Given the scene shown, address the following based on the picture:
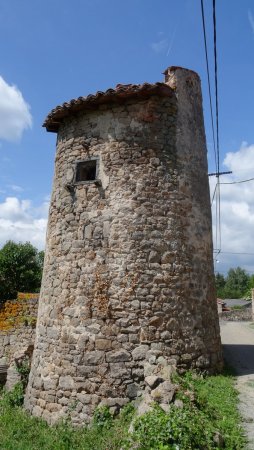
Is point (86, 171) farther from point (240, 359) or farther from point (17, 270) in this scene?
point (17, 270)

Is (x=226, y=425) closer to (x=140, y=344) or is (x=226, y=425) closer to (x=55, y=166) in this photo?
(x=140, y=344)

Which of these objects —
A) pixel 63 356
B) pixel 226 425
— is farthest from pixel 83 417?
pixel 226 425

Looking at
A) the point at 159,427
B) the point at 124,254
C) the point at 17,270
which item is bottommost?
the point at 159,427

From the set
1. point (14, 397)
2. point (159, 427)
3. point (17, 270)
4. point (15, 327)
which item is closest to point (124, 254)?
point (159, 427)

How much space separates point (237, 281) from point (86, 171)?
8039 centimetres

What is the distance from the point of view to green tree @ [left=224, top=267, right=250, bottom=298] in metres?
79.1

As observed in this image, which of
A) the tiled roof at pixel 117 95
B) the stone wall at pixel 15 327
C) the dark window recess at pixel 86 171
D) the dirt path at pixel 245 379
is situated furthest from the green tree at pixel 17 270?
the tiled roof at pixel 117 95

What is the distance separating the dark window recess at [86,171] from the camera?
8.09 m

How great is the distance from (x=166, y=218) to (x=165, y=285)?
1.36 metres

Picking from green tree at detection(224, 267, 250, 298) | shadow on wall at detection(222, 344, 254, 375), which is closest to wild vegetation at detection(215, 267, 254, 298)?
green tree at detection(224, 267, 250, 298)

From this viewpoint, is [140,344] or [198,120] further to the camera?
[198,120]

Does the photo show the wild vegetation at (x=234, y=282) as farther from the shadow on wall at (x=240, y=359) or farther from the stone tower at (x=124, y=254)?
the stone tower at (x=124, y=254)

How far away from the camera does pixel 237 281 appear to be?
83.1 metres

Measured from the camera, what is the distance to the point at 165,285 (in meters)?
7.16
